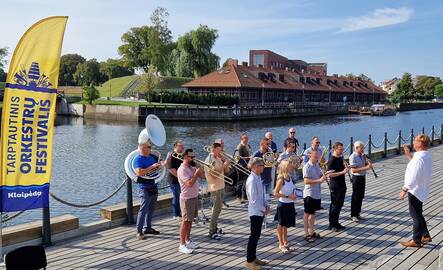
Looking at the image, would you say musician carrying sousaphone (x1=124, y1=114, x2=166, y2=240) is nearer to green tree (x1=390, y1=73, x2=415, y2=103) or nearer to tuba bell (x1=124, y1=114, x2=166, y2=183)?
tuba bell (x1=124, y1=114, x2=166, y2=183)

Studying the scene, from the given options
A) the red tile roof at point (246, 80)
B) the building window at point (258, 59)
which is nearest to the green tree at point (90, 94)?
the red tile roof at point (246, 80)

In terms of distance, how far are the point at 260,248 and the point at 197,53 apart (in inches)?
3166

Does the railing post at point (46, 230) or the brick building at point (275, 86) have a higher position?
the brick building at point (275, 86)

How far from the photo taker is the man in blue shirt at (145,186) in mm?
8117

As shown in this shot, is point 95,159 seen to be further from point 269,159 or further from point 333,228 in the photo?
point 333,228

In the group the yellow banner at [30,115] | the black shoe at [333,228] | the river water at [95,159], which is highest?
the yellow banner at [30,115]

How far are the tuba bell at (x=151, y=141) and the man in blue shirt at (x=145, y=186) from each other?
0.33ft

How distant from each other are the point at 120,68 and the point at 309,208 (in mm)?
112184

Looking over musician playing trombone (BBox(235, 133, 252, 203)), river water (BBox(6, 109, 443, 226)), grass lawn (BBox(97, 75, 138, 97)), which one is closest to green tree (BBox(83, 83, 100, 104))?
river water (BBox(6, 109, 443, 226))

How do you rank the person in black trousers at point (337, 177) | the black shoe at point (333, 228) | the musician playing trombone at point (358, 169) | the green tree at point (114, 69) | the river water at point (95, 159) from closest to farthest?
the person in black trousers at point (337, 177)
the black shoe at point (333, 228)
the musician playing trombone at point (358, 169)
the river water at point (95, 159)
the green tree at point (114, 69)

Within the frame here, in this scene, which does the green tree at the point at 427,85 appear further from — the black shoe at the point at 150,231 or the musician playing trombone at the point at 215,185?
the black shoe at the point at 150,231

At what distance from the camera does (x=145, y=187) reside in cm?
821

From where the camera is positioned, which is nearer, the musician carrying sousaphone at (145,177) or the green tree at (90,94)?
the musician carrying sousaphone at (145,177)

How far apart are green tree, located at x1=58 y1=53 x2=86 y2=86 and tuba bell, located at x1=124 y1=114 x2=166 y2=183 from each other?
124 metres
